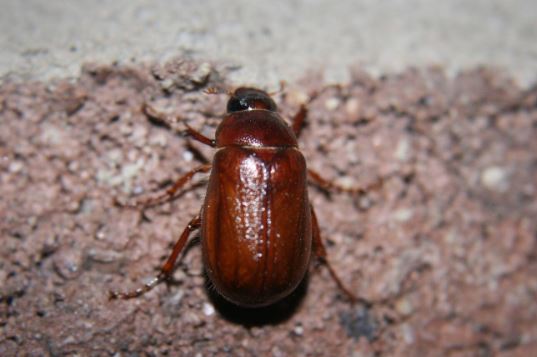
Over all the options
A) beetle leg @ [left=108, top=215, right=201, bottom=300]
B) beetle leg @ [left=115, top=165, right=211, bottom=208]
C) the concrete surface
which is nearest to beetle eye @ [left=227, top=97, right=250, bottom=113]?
the concrete surface

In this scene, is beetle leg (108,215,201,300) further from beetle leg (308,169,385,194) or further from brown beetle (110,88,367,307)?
beetle leg (308,169,385,194)

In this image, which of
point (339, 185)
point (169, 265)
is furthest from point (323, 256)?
point (169, 265)

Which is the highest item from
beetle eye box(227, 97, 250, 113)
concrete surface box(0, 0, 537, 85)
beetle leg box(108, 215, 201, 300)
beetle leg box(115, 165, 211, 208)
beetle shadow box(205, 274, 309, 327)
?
concrete surface box(0, 0, 537, 85)

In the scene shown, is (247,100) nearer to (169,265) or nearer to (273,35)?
(273,35)

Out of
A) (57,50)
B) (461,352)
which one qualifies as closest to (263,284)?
(461,352)

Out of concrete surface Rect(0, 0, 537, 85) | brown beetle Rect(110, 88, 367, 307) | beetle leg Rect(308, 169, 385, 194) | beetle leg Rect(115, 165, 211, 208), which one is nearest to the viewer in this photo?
brown beetle Rect(110, 88, 367, 307)

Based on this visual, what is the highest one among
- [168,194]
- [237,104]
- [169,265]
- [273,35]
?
[273,35]

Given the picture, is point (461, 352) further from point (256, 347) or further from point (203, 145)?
point (203, 145)

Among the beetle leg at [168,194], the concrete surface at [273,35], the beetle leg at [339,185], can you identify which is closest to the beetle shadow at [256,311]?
the beetle leg at [168,194]
